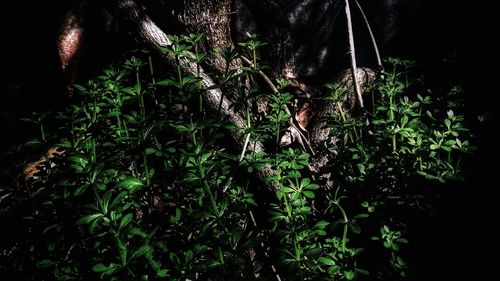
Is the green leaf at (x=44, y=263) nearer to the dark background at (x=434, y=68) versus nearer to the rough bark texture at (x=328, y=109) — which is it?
the rough bark texture at (x=328, y=109)

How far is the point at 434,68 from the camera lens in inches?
117

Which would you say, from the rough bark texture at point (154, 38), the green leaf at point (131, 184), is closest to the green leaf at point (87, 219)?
the green leaf at point (131, 184)

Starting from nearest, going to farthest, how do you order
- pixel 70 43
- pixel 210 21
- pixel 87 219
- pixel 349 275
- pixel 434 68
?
pixel 87 219, pixel 349 275, pixel 434 68, pixel 210 21, pixel 70 43

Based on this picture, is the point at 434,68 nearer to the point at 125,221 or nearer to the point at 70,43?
the point at 125,221

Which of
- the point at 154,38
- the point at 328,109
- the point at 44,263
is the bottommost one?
the point at 44,263

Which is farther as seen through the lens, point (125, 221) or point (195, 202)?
point (195, 202)

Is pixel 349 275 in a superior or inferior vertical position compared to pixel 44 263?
inferior

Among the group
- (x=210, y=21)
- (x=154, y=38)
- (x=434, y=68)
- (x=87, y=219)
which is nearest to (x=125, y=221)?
(x=87, y=219)

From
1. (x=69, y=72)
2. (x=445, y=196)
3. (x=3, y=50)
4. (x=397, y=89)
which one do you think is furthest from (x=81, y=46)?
(x=445, y=196)

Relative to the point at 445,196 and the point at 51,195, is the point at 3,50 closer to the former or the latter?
the point at 51,195

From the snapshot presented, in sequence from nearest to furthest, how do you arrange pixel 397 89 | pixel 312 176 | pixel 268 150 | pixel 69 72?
pixel 397 89 → pixel 312 176 → pixel 268 150 → pixel 69 72

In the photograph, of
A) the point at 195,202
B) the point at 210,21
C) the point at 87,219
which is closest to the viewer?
the point at 87,219

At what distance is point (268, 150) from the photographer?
2.74 m

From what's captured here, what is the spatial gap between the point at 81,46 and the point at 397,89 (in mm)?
3293
